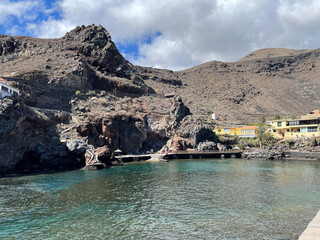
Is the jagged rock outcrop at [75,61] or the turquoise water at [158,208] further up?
the jagged rock outcrop at [75,61]

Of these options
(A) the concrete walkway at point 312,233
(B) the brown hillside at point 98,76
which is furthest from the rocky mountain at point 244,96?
(A) the concrete walkway at point 312,233

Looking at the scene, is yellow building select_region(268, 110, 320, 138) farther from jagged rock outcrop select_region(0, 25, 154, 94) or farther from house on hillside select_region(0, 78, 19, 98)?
house on hillside select_region(0, 78, 19, 98)

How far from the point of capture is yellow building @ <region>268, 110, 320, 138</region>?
81.7m

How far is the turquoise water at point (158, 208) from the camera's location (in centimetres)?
1908

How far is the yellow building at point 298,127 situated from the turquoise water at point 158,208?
50033mm

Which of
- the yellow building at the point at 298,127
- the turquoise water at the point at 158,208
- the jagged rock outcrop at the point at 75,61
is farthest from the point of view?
the jagged rock outcrop at the point at 75,61

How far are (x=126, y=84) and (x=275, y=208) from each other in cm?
8893

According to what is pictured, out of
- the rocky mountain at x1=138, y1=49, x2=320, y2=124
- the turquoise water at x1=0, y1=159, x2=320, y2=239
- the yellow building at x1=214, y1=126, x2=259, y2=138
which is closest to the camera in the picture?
the turquoise water at x1=0, y1=159, x2=320, y2=239

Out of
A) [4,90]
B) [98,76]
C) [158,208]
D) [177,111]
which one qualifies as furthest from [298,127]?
[4,90]

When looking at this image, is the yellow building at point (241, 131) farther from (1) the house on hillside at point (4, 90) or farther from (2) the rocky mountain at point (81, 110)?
(1) the house on hillside at point (4, 90)

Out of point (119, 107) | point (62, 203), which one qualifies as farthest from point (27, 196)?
point (119, 107)

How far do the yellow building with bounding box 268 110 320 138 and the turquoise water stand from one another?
5003cm

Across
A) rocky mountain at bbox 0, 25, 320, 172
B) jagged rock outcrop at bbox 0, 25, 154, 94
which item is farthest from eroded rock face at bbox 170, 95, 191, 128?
jagged rock outcrop at bbox 0, 25, 154, 94

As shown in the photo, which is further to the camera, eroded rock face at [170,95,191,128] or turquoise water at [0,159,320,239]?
eroded rock face at [170,95,191,128]
